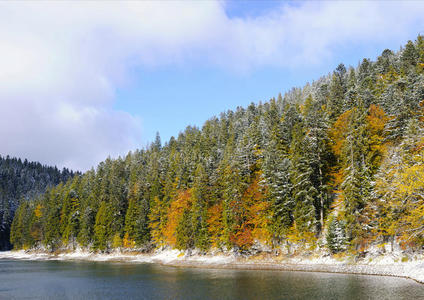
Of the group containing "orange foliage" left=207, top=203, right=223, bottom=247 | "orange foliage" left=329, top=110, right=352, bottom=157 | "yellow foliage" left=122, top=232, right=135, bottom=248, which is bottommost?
"yellow foliage" left=122, top=232, right=135, bottom=248

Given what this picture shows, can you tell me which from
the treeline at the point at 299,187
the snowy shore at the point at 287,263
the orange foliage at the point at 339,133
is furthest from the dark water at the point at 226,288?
the orange foliage at the point at 339,133

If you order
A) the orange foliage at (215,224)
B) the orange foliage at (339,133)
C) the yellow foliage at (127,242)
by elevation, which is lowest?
the yellow foliage at (127,242)

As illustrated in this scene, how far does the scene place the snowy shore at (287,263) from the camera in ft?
128

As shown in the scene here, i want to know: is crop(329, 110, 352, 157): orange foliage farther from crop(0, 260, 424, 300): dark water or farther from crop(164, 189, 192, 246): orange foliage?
crop(164, 189, 192, 246): orange foliage

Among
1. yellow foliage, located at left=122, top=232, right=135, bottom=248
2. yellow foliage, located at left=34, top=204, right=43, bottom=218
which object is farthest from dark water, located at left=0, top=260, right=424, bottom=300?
yellow foliage, located at left=34, top=204, right=43, bottom=218

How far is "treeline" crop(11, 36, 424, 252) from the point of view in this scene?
4497cm

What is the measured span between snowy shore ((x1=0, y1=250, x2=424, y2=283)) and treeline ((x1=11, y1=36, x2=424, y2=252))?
7.82 feet

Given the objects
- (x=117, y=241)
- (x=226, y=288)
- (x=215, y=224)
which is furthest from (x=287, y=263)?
(x=117, y=241)

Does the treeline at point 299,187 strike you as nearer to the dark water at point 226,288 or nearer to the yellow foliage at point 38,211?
the dark water at point 226,288

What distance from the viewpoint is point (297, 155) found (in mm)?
57250

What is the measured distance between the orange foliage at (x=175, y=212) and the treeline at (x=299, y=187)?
30 cm

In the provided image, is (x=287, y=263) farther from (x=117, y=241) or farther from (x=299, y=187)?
(x=117, y=241)

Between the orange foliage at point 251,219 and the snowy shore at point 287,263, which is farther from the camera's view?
the orange foliage at point 251,219

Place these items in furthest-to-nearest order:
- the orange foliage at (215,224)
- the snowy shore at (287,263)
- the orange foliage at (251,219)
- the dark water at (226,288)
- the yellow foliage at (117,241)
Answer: the yellow foliage at (117,241) < the orange foliage at (215,224) < the orange foliage at (251,219) < the snowy shore at (287,263) < the dark water at (226,288)
